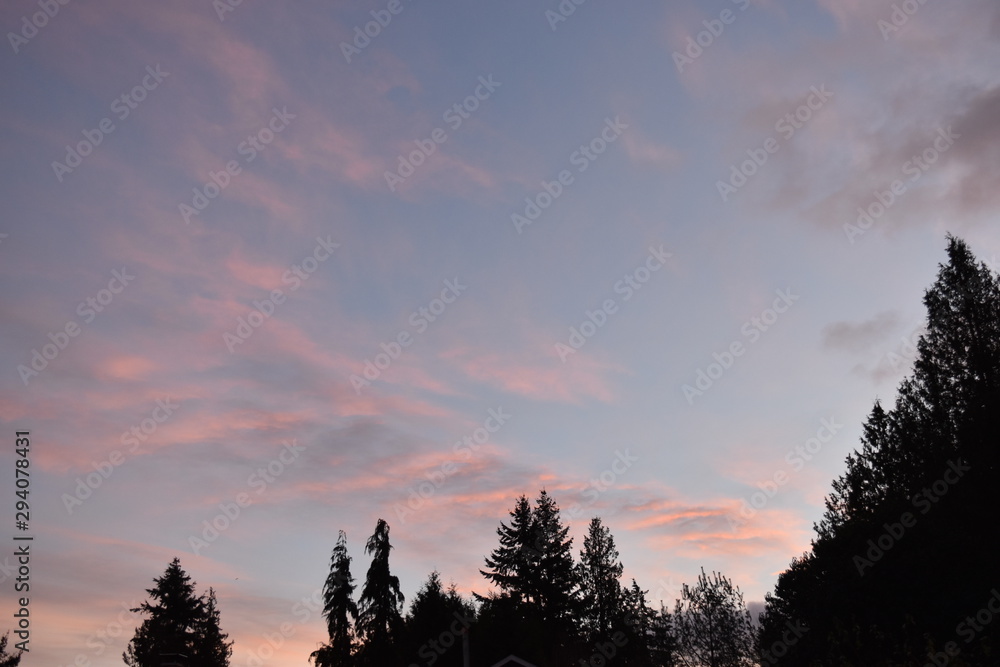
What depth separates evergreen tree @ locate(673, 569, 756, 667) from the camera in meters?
51.8

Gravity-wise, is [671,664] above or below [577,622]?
below

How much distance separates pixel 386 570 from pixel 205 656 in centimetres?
3055

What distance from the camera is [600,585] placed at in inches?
2972

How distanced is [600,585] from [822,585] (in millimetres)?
37817

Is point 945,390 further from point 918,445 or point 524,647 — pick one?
point 524,647

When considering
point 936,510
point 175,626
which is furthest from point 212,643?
point 936,510

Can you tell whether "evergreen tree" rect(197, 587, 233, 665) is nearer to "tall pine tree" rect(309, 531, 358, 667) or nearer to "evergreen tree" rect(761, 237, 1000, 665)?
"tall pine tree" rect(309, 531, 358, 667)

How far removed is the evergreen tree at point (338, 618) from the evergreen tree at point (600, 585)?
2378 centimetres

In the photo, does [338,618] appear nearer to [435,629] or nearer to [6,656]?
[435,629]

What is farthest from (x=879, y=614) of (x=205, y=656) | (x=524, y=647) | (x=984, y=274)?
(x=205, y=656)

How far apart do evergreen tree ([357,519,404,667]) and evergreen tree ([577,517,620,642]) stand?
22781 mm

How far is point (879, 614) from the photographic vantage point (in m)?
33.9

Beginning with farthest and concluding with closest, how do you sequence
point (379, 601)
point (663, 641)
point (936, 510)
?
point (663, 641) → point (379, 601) → point (936, 510)

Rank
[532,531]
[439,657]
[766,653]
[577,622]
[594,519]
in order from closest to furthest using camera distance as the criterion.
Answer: [766,653]
[439,657]
[577,622]
[532,531]
[594,519]
